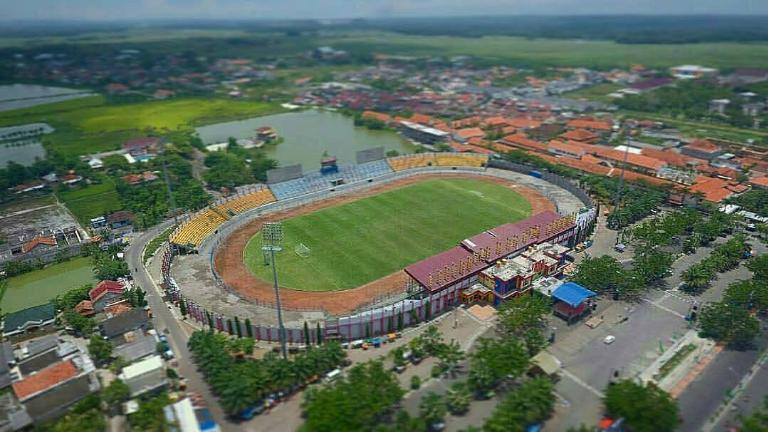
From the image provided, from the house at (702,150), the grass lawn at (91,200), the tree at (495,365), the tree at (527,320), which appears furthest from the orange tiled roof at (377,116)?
the tree at (495,365)

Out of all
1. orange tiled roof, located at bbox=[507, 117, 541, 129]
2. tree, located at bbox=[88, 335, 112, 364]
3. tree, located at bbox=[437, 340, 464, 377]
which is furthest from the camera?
orange tiled roof, located at bbox=[507, 117, 541, 129]

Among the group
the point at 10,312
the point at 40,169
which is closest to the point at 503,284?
the point at 10,312

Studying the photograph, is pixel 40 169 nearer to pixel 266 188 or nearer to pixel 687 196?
pixel 266 188

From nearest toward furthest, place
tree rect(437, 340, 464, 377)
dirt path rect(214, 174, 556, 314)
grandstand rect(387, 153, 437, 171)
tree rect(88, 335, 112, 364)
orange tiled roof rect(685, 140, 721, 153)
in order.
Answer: tree rect(437, 340, 464, 377), tree rect(88, 335, 112, 364), dirt path rect(214, 174, 556, 314), grandstand rect(387, 153, 437, 171), orange tiled roof rect(685, 140, 721, 153)

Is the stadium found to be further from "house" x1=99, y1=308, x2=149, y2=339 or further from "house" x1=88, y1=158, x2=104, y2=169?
"house" x1=88, y1=158, x2=104, y2=169

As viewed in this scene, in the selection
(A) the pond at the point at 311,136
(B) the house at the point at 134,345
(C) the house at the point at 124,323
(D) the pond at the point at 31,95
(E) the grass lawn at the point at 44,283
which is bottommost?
(E) the grass lawn at the point at 44,283

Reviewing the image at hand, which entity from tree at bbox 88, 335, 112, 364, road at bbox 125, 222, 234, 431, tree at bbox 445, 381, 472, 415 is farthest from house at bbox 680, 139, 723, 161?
tree at bbox 88, 335, 112, 364

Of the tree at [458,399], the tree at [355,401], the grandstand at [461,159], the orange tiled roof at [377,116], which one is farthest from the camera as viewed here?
the orange tiled roof at [377,116]

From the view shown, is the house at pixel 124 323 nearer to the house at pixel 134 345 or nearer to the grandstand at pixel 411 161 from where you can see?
the house at pixel 134 345
